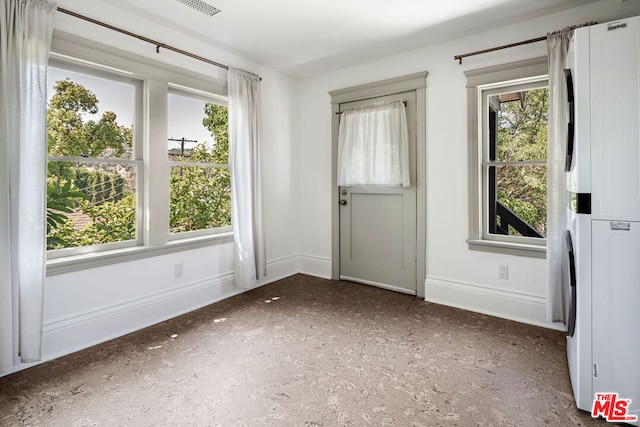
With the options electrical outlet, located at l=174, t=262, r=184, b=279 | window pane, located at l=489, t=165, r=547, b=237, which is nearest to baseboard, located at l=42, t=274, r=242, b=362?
electrical outlet, located at l=174, t=262, r=184, b=279

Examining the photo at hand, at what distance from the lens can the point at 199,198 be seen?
341 cm

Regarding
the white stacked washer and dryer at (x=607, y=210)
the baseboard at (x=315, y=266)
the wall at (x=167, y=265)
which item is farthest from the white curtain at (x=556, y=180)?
the wall at (x=167, y=265)

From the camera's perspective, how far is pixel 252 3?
8.48 ft

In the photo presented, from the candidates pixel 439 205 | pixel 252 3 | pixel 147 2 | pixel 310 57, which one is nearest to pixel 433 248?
pixel 439 205

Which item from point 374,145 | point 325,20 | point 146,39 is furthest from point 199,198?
point 325,20

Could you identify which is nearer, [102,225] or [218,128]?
[102,225]

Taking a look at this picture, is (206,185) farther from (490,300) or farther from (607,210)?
(607,210)

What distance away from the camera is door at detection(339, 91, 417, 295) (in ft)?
11.6

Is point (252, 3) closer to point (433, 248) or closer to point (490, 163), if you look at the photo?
point (490, 163)

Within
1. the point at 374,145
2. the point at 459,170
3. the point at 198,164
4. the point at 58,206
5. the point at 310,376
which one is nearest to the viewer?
the point at 310,376

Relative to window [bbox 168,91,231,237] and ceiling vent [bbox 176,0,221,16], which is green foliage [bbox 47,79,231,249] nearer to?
window [bbox 168,91,231,237]

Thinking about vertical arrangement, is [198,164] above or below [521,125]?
below

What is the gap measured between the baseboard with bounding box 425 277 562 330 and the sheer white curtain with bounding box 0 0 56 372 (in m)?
3.23

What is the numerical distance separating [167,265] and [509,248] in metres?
3.09
